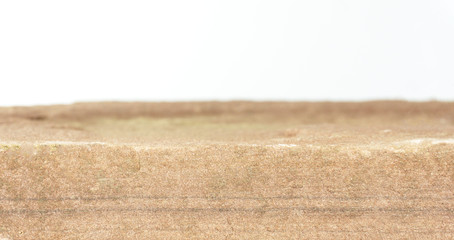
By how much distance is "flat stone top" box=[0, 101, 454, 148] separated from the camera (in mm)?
2041

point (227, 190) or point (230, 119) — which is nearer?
point (227, 190)

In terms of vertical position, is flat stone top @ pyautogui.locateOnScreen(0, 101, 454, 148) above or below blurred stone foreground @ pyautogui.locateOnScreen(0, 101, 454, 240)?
above

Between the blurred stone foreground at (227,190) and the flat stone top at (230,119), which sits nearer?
the blurred stone foreground at (227,190)

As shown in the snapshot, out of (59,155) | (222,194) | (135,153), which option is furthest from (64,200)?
(222,194)

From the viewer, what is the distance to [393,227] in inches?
55.3

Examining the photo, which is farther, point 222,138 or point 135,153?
point 222,138

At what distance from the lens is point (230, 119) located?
2578mm

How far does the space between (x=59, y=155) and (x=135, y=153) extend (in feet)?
1.00

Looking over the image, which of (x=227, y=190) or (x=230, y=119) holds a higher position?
(x=230, y=119)

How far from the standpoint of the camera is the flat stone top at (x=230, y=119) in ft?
6.70

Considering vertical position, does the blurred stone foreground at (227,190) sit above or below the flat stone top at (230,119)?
below

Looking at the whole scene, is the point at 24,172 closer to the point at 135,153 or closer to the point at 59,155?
the point at 59,155

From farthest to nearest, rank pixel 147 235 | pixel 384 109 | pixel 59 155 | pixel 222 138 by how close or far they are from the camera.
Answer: pixel 384 109 → pixel 222 138 → pixel 59 155 → pixel 147 235

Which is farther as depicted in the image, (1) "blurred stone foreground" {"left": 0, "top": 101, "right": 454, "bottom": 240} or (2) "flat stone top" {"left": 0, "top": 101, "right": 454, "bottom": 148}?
(2) "flat stone top" {"left": 0, "top": 101, "right": 454, "bottom": 148}
